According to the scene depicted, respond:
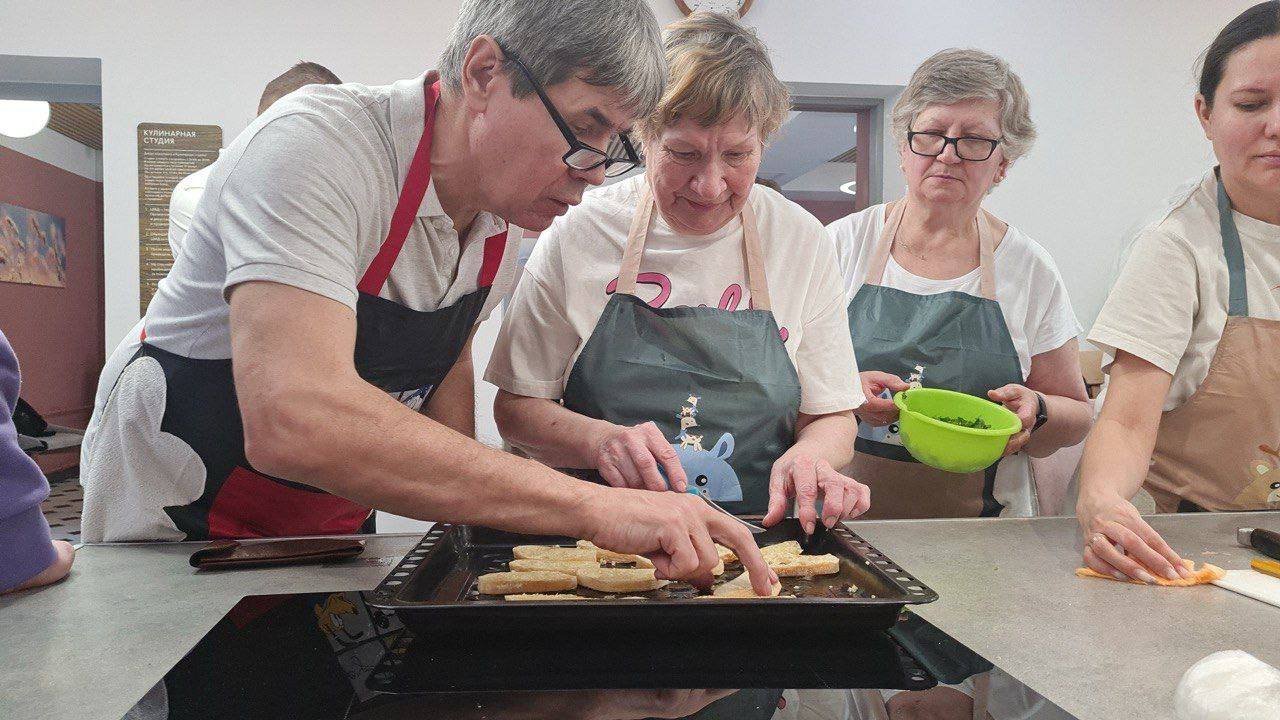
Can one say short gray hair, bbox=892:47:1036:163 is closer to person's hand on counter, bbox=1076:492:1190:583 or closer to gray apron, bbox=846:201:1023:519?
gray apron, bbox=846:201:1023:519

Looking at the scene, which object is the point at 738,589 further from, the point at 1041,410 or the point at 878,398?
the point at 1041,410

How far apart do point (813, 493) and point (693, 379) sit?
405mm

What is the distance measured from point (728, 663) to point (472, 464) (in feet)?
1.27

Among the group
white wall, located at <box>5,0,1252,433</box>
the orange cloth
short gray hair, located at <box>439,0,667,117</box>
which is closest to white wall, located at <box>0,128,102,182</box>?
white wall, located at <box>5,0,1252,433</box>

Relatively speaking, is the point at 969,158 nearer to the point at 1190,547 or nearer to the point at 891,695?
the point at 1190,547

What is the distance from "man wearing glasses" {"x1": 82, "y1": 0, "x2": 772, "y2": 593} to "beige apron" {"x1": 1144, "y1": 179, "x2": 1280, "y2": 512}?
1.23m

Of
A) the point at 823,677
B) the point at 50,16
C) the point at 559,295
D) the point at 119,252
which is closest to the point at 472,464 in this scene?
the point at 823,677

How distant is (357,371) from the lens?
4.56 feet

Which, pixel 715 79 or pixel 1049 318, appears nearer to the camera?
pixel 715 79

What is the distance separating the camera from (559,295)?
1.83 m

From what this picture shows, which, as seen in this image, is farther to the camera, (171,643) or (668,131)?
(668,131)

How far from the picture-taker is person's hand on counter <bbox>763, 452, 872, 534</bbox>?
144 centimetres

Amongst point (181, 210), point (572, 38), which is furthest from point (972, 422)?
point (181, 210)

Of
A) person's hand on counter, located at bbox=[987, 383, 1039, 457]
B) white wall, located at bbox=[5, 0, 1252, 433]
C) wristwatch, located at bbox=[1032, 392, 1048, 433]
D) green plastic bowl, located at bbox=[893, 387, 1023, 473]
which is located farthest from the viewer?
white wall, located at bbox=[5, 0, 1252, 433]
